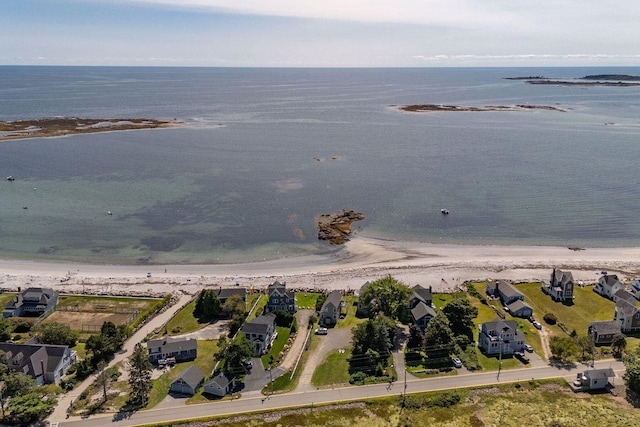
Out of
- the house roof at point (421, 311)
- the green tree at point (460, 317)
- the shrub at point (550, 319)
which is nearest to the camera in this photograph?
the green tree at point (460, 317)

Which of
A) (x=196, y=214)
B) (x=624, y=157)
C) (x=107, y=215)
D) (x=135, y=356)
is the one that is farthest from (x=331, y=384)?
(x=624, y=157)

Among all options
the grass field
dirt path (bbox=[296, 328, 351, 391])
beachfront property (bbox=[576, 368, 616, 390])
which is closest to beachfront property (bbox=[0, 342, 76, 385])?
the grass field

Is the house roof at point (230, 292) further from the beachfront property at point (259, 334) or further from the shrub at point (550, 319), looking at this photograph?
the shrub at point (550, 319)

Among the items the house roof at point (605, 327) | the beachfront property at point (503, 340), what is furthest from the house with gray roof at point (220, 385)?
the house roof at point (605, 327)

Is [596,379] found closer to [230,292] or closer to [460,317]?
[460,317]

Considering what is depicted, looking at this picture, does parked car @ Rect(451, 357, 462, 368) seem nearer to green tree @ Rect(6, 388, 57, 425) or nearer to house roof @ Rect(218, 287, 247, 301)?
house roof @ Rect(218, 287, 247, 301)

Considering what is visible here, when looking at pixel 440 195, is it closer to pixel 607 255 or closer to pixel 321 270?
pixel 607 255
